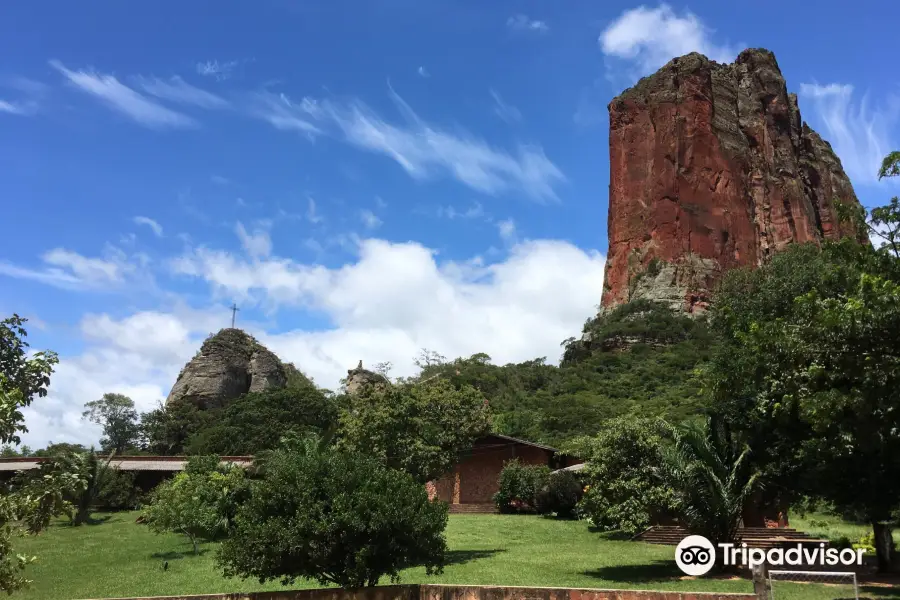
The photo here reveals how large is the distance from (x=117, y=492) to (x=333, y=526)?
1273 inches

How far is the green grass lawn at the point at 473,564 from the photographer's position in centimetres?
1455

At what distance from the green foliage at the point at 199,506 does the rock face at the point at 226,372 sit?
3785cm

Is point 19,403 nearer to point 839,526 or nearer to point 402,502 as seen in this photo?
point 402,502

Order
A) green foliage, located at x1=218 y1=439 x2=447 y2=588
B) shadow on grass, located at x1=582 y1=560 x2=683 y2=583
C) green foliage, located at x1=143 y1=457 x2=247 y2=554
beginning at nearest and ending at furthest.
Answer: green foliage, located at x1=218 y1=439 x2=447 y2=588 < shadow on grass, located at x1=582 y1=560 x2=683 y2=583 < green foliage, located at x1=143 y1=457 x2=247 y2=554

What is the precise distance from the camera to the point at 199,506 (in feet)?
81.1

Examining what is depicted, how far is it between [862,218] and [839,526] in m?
17.9

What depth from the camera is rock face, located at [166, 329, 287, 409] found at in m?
64.2

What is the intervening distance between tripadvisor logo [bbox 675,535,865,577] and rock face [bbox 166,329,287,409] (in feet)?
182

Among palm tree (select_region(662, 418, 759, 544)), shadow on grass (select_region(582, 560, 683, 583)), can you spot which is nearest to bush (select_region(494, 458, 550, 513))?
shadow on grass (select_region(582, 560, 683, 583))

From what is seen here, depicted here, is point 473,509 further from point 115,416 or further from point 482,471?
point 115,416

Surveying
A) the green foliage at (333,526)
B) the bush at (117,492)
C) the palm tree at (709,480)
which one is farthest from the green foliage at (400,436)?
the bush at (117,492)

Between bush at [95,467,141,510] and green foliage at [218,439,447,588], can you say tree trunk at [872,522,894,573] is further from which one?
bush at [95,467,141,510]

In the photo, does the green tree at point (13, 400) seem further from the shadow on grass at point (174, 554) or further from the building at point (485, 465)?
the building at point (485, 465)

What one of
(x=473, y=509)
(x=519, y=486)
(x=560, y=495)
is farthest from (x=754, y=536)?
(x=473, y=509)
